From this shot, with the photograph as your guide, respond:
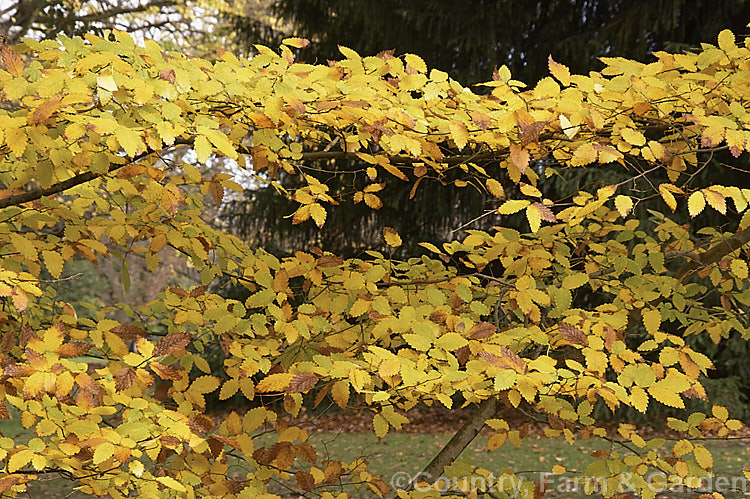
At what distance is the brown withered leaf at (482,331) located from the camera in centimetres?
198

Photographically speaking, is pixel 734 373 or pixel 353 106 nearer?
pixel 353 106

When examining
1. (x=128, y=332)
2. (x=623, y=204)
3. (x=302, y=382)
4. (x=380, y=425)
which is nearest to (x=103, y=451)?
(x=302, y=382)

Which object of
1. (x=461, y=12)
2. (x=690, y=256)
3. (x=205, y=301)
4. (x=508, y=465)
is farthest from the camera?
(x=461, y=12)

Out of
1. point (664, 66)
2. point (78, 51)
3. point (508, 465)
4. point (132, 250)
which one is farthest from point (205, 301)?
point (508, 465)

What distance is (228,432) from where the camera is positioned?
84.4 inches

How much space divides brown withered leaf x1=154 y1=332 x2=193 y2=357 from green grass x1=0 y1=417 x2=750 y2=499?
5288mm

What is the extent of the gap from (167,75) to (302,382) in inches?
32.5

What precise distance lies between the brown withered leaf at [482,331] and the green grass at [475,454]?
200 inches

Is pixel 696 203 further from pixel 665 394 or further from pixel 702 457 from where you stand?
pixel 702 457

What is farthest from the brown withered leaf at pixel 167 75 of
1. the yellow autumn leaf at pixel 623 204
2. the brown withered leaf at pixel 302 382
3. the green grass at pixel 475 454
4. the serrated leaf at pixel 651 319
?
the green grass at pixel 475 454

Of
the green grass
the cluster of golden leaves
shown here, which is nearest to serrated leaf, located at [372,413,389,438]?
the cluster of golden leaves

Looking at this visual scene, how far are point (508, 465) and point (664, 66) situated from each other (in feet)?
20.4

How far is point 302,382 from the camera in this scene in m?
1.75

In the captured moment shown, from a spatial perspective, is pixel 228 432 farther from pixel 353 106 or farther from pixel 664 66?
pixel 664 66
